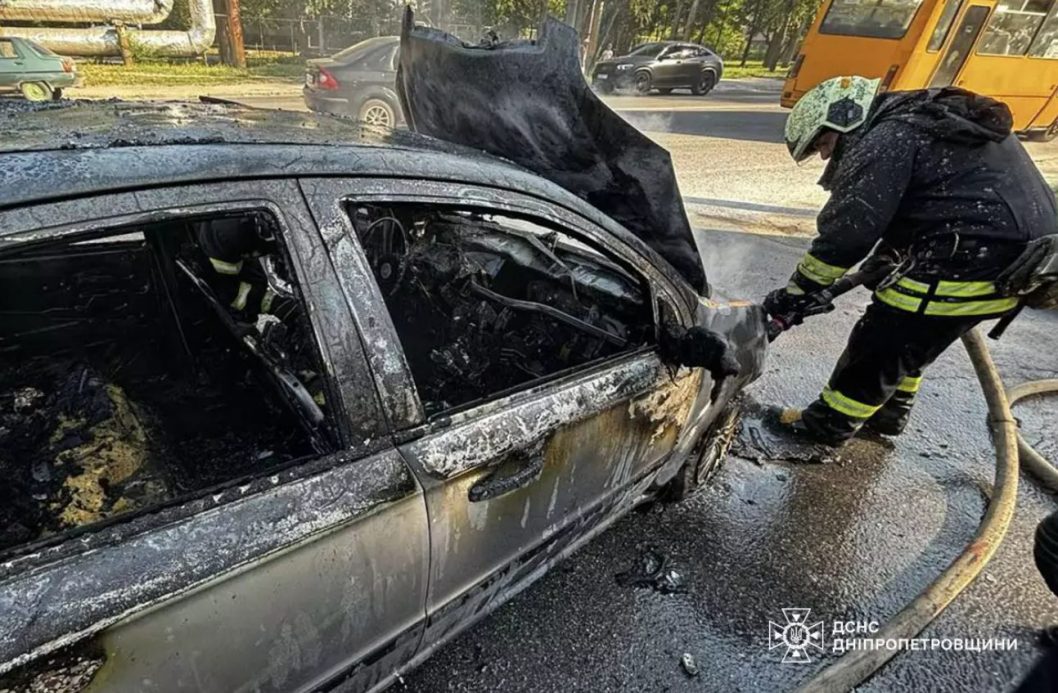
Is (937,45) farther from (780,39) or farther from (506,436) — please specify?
(780,39)

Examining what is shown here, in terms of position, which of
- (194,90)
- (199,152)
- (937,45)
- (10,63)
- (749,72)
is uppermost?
(937,45)

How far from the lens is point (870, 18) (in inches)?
376

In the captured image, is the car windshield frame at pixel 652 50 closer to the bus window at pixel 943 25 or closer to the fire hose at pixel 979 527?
the bus window at pixel 943 25

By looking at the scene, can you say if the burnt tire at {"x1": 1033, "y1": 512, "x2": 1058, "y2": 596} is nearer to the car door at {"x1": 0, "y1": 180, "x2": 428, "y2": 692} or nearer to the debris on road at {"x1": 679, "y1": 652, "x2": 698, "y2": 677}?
the debris on road at {"x1": 679, "y1": 652, "x2": 698, "y2": 677}

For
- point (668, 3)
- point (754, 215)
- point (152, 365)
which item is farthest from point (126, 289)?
point (668, 3)

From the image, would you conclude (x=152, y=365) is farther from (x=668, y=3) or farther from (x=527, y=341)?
(x=668, y=3)

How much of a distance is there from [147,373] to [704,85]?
1905 cm

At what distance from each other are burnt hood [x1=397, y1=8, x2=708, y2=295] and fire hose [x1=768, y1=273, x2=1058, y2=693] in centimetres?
91

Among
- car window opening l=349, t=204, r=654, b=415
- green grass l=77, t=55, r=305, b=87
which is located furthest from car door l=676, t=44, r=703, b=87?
car window opening l=349, t=204, r=654, b=415

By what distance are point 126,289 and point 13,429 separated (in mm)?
653

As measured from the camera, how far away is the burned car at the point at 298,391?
3.37ft

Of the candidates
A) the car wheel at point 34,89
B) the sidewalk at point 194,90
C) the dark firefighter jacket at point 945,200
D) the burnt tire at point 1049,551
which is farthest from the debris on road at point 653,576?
the sidewalk at point 194,90

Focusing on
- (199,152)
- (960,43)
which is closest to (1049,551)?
(199,152)

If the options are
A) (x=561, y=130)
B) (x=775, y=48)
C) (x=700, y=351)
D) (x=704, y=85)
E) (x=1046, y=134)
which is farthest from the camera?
(x=775, y=48)
